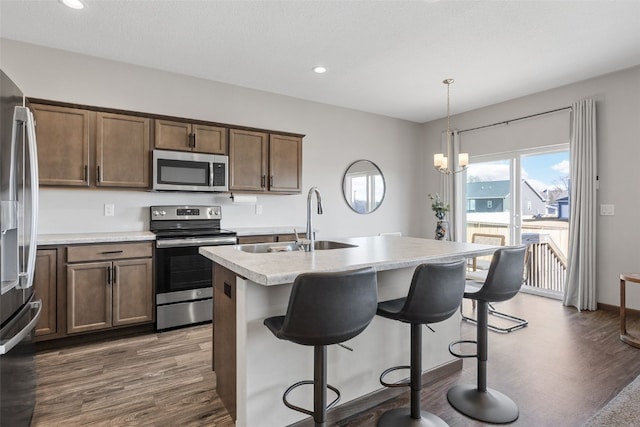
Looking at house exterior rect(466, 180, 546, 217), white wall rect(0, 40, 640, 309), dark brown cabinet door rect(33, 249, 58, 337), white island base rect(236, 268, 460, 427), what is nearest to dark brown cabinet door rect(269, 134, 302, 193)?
white wall rect(0, 40, 640, 309)

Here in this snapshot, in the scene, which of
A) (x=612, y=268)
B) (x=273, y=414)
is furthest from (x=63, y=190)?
(x=612, y=268)

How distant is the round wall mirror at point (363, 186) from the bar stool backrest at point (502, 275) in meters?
3.32

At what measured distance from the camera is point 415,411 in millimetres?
1829

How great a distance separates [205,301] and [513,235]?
4.26m

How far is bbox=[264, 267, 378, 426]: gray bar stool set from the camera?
135cm

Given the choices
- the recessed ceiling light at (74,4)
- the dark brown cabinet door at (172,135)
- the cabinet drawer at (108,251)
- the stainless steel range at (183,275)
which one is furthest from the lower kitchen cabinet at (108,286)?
the recessed ceiling light at (74,4)

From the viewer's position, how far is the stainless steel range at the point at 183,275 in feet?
10.7

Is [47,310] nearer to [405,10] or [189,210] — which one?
[189,210]

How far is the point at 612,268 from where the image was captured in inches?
153

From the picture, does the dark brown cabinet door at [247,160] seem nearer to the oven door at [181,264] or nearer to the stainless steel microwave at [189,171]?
the stainless steel microwave at [189,171]

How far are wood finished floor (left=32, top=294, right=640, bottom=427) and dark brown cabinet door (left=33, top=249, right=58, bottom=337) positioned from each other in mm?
223

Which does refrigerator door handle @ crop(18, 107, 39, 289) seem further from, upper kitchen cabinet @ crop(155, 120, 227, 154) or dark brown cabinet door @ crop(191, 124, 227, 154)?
dark brown cabinet door @ crop(191, 124, 227, 154)

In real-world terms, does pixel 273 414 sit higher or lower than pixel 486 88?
lower

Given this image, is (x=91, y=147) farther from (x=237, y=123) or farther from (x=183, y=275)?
(x=237, y=123)
